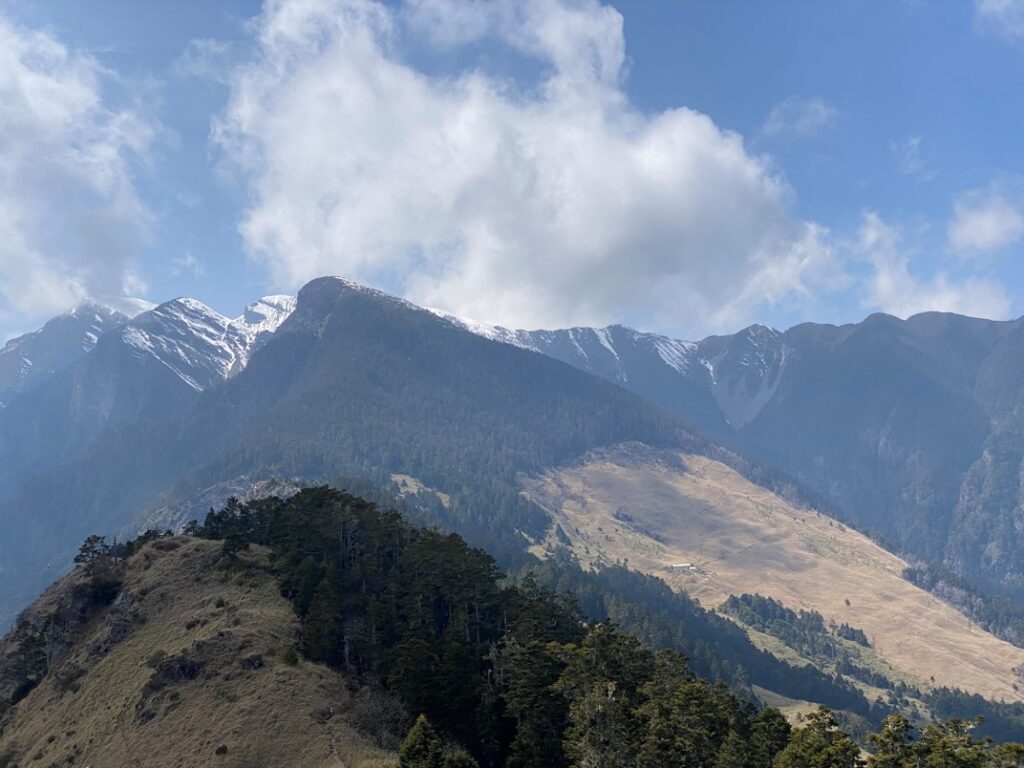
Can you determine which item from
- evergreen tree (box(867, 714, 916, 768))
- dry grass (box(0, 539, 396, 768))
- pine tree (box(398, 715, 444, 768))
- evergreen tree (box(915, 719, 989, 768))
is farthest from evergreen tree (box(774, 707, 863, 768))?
dry grass (box(0, 539, 396, 768))

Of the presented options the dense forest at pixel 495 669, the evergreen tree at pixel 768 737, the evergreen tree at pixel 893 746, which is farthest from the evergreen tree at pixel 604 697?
the evergreen tree at pixel 893 746

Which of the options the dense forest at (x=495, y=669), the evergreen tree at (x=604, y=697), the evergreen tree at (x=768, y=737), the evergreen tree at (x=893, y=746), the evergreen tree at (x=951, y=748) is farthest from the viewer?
the evergreen tree at (x=604, y=697)

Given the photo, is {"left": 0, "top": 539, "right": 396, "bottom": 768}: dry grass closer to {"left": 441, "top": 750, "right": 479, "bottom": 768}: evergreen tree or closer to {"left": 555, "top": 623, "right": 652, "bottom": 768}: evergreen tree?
{"left": 441, "top": 750, "right": 479, "bottom": 768}: evergreen tree

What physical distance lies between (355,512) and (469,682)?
5312cm

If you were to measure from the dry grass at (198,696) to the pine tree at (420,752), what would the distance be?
1084 centimetres

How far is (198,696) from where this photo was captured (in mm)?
100750

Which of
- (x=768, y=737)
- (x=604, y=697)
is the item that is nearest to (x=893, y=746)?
(x=768, y=737)

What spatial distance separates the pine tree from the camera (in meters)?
73.1

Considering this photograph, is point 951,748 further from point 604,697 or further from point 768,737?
point 604,697

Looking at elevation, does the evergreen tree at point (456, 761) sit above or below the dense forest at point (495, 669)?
below

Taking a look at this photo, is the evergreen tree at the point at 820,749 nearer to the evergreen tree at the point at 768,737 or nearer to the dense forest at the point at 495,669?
the dense forest at the point at 495,669

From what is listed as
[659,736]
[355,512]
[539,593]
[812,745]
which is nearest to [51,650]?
[355,512]

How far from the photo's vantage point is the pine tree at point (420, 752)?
73.1 m

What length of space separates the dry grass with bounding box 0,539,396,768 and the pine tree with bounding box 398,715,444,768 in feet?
35.6
